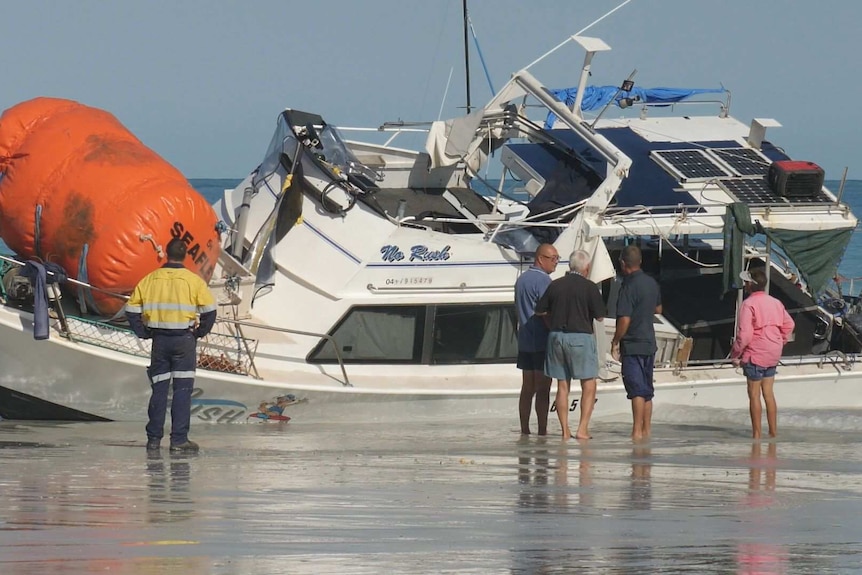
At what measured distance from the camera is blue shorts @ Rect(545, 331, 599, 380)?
991 cm

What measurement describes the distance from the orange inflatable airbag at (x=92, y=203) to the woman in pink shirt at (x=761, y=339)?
429 cm

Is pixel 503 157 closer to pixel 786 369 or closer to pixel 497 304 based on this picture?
pixel 497 304

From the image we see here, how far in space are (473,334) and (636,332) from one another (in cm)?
181

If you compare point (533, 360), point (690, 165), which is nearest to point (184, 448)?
point (533, 360)

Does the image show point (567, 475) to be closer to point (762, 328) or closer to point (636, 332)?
point (636, 332)

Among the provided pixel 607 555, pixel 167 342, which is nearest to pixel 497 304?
pixel 167 342

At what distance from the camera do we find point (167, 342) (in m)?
8.86

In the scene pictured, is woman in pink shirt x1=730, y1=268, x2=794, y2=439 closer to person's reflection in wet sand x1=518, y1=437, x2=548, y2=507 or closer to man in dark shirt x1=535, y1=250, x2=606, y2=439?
man in dark shirt x1=535, y1=250, x2=606, y2=439

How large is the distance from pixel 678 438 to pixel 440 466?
9.48ft

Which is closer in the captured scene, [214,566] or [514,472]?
[214,566]

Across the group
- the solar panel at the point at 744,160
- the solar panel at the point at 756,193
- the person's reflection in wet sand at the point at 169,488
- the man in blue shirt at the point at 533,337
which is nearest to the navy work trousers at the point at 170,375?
the person's reflection in wet sand at the point at 169,488

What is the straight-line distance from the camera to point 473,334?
11.6 metres

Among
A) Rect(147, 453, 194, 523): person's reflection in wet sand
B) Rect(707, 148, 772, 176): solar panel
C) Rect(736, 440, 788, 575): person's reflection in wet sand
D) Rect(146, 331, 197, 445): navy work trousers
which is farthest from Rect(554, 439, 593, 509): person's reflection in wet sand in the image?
Rect(707, 148, 772, 176): solar panel

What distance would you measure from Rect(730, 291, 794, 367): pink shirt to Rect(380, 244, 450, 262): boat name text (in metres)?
2.52
